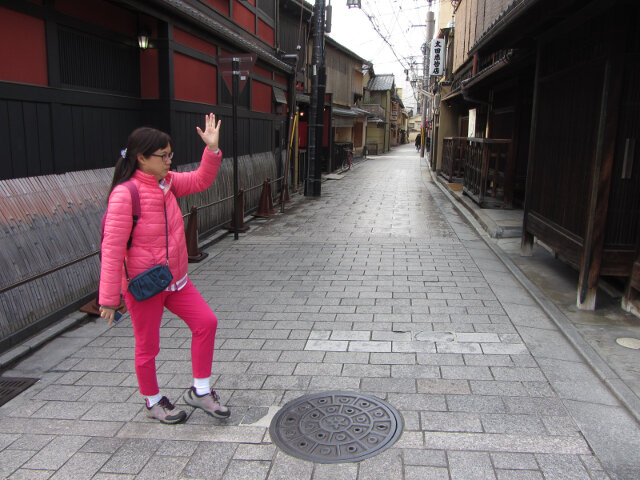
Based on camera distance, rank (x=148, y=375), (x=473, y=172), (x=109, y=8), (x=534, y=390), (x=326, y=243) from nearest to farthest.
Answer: (x=148, y=375)
(x=534, y=390)
(x=109, y=8)
(x=326, y=243)
(x=473, y=172)

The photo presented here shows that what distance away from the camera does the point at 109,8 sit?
6.96 meters

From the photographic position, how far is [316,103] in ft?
51.3

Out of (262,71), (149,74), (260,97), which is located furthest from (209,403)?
(262,71)

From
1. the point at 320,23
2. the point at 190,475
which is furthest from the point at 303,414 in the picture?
the point at 320,23

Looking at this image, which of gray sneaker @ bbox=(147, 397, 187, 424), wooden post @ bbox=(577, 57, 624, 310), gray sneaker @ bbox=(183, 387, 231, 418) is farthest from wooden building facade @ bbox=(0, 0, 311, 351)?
wooden post @ bbox=(577, 57, 624, 310)

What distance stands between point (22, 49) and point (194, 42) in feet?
13.5

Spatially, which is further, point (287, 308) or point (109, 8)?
point (109, 8)

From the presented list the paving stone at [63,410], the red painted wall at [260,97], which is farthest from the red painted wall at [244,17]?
the paving stone at [63,410]

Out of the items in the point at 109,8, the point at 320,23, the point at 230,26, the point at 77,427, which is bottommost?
the point at 77,427

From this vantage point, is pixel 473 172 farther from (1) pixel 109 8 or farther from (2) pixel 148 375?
(2) pixel 148 375

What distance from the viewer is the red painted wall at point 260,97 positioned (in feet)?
42.4

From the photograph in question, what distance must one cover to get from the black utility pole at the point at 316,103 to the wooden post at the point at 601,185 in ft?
36.2

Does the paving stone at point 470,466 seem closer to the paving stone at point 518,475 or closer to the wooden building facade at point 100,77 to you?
the paving stone at point 518,475

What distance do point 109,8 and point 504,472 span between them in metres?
7.19
